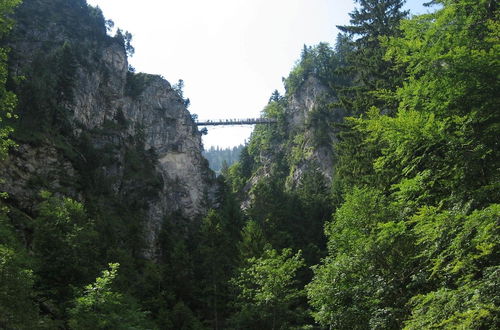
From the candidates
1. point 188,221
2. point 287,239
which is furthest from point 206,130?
point 287,239

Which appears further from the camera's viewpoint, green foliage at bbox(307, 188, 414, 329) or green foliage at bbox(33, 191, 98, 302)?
green foliage at bbox(33, 191, 98, 302)

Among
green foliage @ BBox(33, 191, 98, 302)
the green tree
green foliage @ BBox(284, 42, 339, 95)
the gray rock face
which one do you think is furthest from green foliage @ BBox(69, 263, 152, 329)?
green foliage @ BBox(284, 42, 339, 95)

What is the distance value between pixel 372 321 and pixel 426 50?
808 cm

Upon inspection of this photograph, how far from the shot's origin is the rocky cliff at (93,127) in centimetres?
3597

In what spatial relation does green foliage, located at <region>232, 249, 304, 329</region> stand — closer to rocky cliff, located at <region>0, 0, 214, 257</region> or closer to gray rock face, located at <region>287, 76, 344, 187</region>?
rocky cliff, located at <region>0, 0, 214, 257</region>

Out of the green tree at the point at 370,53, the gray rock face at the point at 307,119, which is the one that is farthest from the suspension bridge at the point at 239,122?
the green tree at the point at 370,53

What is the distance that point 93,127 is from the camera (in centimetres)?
5303

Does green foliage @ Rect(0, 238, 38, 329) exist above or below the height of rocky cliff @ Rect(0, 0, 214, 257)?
below

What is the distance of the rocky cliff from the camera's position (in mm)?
35969

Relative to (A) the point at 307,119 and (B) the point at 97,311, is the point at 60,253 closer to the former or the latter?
(B) the point at 97,311

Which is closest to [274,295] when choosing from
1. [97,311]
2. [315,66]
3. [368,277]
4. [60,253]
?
[368,277]

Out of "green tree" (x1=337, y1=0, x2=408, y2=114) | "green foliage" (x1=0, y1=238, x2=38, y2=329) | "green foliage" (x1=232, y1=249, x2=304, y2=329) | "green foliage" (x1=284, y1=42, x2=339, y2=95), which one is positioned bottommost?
"green foliage" (x1=232, y1=249, x2=304, y2=329)

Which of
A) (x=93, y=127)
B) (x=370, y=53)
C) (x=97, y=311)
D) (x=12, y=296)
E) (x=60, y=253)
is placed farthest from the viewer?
(x=93, y=127)

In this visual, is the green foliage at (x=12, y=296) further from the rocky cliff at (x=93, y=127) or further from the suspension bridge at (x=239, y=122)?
the suspension bridge at (x=239, y=122)
